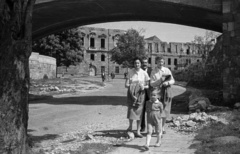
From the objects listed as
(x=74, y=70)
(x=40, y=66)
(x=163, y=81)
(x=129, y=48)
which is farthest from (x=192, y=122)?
(x=74, y=70)

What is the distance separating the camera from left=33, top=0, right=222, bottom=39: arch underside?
11.7 meters

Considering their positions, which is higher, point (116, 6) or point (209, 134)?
point (116, 6)

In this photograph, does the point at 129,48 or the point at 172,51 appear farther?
the point at 172,51

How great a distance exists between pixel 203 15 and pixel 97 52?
52182 mm

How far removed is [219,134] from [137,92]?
82.6 inches

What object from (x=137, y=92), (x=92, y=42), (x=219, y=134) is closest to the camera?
(x=219, y=134)

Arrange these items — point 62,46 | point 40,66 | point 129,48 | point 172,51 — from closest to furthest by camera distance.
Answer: point 40,66, point 62,46, point 129,48, point 172,51

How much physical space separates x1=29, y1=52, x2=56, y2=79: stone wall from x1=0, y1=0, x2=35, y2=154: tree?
68.9 feet

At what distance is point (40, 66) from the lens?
2702 cm

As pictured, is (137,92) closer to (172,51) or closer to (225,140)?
(225,140)

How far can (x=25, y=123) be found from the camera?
4.67m

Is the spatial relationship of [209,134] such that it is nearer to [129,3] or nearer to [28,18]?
[28,18]

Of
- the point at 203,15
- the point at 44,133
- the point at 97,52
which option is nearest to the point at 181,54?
the point at 97,52

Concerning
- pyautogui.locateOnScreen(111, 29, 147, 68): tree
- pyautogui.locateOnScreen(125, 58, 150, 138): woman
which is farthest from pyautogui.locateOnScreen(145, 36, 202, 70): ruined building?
pyautogui.locateOnScreen(125, 58, 150, 138): woman
